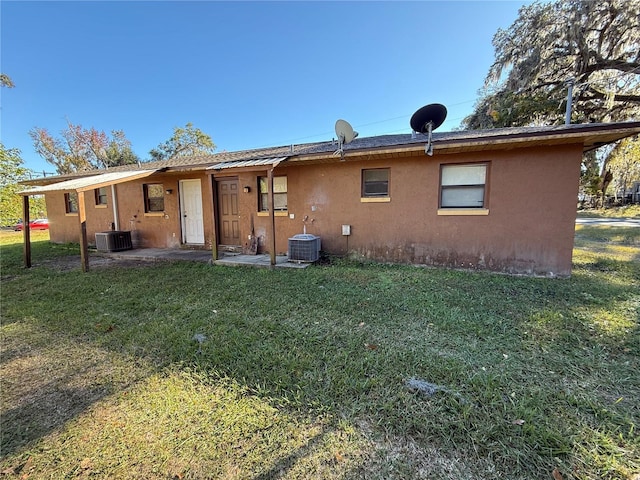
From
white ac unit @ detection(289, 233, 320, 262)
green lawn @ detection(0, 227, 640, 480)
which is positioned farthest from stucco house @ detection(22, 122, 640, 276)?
green lawn @ detection(0, 227, 640, 480)

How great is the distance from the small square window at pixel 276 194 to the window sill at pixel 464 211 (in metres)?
4.18

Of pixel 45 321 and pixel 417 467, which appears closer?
pixel 417 467

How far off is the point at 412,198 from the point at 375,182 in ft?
A: 3.31

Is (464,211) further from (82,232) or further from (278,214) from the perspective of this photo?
(82,232)

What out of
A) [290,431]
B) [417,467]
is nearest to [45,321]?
[290,431]

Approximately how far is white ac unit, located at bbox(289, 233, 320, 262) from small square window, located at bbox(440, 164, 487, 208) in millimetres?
3161

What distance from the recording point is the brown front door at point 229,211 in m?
8.57

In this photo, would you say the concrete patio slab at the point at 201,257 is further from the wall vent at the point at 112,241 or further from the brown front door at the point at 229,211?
the brown front door at the point at 229,211

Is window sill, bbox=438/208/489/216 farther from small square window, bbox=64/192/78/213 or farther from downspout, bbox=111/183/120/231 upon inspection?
Result: small square window, bbox=64/192/78/213

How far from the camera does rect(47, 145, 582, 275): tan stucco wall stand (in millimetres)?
5523

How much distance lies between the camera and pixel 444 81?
1527 cm

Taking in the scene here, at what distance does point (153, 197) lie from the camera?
32.0 feet

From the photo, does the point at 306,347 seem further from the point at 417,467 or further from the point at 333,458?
the point at 417,467

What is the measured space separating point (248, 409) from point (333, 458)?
2.50 feet
